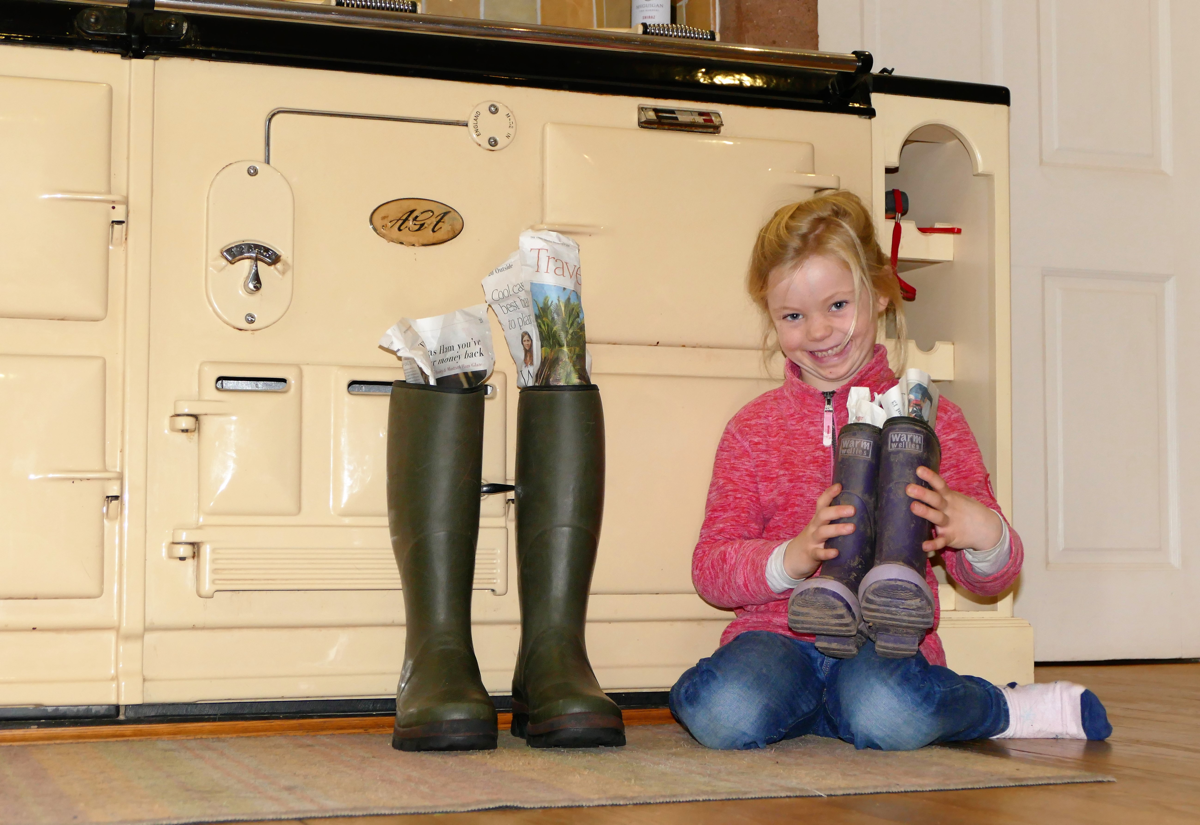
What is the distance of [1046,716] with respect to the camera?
1194 mm

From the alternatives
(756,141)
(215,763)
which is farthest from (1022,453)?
(215,763)

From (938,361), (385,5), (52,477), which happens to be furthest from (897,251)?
(52,477)

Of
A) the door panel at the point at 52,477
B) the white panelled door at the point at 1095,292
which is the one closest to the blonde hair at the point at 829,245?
the white panelled door at the point at 1095,292

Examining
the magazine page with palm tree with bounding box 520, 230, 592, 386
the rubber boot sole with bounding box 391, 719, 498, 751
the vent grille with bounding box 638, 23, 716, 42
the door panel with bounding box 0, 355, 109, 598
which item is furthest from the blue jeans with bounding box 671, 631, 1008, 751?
the vent grille with bounding box 638, 23, 716, 42

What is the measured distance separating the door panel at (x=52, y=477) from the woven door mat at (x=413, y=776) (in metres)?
0.19

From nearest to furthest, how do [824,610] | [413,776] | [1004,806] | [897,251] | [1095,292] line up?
[1004,806]
[413,776]
[824,610]
[897,251]
[1095,292]

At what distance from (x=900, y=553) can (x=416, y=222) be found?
706 mm

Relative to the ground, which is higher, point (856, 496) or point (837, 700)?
point (856, 496)

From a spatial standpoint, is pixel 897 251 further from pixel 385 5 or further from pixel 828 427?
pixel 385 5

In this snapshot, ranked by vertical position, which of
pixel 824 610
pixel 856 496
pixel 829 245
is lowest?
pixel 824 610

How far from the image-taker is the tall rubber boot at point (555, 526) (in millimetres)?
1170

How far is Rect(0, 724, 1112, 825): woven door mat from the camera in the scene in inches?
32.9

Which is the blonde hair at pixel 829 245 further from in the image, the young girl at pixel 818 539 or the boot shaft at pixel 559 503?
the boot shaft at pixel 559 503

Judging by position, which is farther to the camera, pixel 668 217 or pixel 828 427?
pixel 668 217
